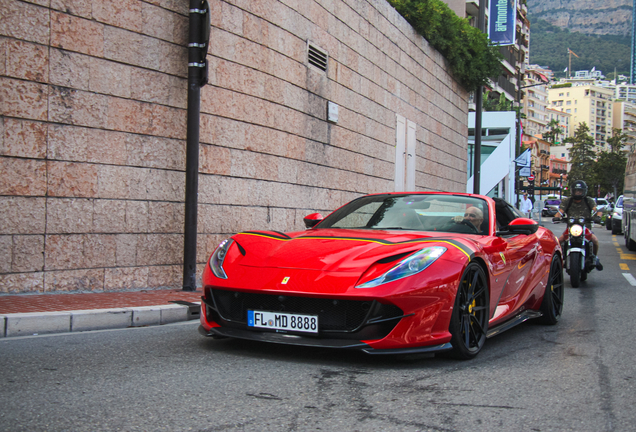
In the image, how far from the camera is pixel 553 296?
6648 millimetres

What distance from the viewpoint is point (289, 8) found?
11.3m

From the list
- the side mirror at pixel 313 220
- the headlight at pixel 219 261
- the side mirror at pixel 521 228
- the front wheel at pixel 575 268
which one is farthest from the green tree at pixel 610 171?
the headlight at pixel 219 261

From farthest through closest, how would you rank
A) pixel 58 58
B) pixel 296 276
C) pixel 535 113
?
pixel 535 113, pixel 58 58, pixel 296 276

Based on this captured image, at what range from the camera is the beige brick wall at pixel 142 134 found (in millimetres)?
6867

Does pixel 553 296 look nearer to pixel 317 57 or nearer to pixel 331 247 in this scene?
pixel 331 247

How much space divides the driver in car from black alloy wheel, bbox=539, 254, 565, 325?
51.6 inches

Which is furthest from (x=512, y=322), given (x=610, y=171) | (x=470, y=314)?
(x=610, y=171)

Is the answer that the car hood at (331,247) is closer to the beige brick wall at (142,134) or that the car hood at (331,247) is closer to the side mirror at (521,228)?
the side mirror at (521,228)

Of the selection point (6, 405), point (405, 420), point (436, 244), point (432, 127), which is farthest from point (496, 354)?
point (432, 127)

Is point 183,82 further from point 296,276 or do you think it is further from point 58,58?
point 296,276

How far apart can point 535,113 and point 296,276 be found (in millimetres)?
150136

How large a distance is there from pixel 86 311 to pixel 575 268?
727cm

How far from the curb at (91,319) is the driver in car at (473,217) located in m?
2.54

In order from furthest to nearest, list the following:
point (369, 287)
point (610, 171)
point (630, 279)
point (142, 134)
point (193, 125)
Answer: point (610, 171) → point (630, 279) → point (142, 134) → point (193, 125) → point (369, 287)
